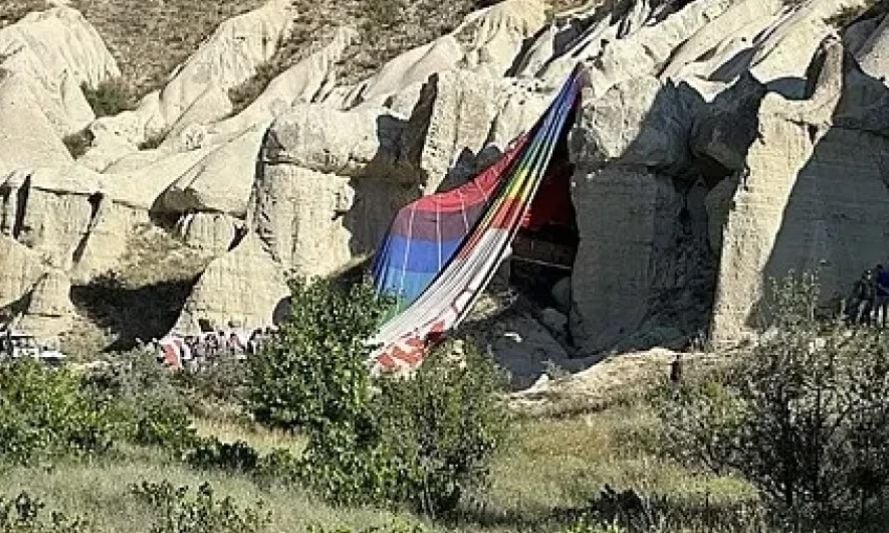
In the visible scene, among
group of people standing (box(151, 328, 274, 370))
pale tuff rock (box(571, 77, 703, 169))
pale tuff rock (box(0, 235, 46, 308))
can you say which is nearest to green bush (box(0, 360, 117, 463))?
group of people standing (box(151, 328, 274, 370))

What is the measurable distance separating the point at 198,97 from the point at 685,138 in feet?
78.8

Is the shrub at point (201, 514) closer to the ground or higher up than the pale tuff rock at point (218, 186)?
higher up

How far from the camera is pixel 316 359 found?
1248cm

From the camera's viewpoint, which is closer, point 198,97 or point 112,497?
point 112,497

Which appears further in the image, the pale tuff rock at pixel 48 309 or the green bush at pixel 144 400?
the pale tuff rock at pixel 48 309

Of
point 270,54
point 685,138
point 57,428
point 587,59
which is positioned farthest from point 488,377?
point 270,54

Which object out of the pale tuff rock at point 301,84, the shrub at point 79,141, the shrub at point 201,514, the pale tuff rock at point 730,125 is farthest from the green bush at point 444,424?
the shrub at point 79,141

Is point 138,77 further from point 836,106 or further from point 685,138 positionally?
point 836,106

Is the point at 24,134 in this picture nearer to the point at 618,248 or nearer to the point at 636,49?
the point at 636,49

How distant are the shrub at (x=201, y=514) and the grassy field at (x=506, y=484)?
0.09 metres

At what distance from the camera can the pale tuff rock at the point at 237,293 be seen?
2395 cm

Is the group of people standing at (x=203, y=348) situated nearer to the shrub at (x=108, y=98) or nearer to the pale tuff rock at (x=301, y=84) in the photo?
the pale tuff rock at (x=301, y=84)

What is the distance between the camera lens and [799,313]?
8492 mm

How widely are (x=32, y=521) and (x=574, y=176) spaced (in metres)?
14.4
